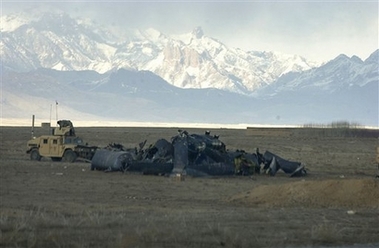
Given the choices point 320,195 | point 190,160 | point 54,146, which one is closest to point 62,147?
point 54,146

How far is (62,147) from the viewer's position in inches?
2071

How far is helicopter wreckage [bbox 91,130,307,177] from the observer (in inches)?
1671

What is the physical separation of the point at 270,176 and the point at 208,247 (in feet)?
88.3

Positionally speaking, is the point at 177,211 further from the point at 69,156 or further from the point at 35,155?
the point at 35,155

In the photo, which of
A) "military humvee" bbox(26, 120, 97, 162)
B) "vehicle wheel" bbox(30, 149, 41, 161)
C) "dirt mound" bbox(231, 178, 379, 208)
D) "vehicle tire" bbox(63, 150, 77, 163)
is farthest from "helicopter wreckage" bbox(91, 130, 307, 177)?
"dirt mound" bbox(231, 178, 379, 208)

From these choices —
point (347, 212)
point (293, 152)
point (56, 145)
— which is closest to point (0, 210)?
point (347, 212)

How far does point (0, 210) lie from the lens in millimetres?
22500

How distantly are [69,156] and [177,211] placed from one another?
93.9 ft

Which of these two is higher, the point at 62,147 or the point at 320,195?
the point at 62,147

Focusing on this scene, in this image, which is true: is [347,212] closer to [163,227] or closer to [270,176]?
[163,227]

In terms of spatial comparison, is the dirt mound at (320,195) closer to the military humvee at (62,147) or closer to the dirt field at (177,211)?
the dirt field at (177,211)

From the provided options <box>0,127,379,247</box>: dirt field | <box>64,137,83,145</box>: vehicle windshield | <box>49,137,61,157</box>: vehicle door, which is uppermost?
<box>64,137,83,145</box>: vehicle windshield

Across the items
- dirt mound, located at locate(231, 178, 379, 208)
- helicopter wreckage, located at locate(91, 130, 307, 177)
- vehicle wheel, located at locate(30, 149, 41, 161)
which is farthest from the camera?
vehicle wheel, located at locate(30, 149, 41, 161)

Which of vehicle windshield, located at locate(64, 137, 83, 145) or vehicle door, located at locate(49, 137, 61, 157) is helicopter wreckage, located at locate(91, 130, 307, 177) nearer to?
vehicle windshield, located at locate(64, 137, 83, 145)
